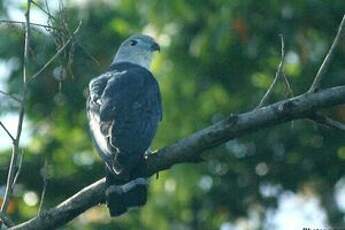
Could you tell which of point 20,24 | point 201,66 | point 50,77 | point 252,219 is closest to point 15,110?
point 50,77

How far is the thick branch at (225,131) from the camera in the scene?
6289 millimetres

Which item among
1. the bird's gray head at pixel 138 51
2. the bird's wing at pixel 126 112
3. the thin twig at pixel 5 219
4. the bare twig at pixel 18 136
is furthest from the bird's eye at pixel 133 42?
the thin twig at pixel 5 219

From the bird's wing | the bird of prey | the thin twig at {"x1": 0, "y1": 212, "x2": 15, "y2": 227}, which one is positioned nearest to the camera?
the thin twig at {"x1": 0, "y1": 212, "x2": 15, "y2": 227}

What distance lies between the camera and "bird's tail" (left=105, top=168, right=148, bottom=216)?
6.75 m

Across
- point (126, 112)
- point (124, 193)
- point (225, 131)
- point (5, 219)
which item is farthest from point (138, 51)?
point (5, 219)

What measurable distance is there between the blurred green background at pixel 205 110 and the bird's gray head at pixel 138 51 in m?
1.39

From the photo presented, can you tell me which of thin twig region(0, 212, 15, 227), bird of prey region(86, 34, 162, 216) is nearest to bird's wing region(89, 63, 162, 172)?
bird of prey region(86, 34, 162, 216)

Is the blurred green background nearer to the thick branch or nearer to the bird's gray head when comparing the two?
the bird's gray head

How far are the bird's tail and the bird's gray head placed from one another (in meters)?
2.90

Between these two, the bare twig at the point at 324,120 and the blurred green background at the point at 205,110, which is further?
the blurred green background at the point at 205,110

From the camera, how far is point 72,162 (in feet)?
41.4

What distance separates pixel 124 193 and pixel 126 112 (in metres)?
0.83

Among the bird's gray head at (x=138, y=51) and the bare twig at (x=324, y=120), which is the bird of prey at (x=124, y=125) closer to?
the bird's gray head at (x=138, y=51)

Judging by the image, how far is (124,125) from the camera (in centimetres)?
736
